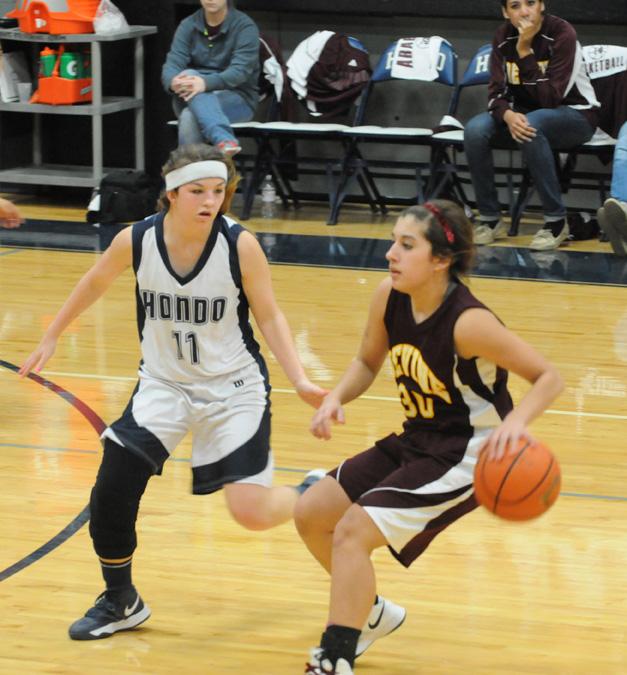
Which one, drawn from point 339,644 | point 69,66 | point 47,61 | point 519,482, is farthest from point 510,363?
point 47,61

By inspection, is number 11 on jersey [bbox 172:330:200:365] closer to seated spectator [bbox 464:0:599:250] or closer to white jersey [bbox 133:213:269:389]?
white jersey [bbox 133:213:269:389]

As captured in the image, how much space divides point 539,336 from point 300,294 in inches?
63.5

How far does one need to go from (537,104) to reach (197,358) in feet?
19.9

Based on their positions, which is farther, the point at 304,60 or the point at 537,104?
the point at 304,60

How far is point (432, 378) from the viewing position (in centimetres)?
337

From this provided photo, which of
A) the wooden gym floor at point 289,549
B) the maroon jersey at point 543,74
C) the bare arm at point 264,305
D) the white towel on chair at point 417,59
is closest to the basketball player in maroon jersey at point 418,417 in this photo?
the bare arm at point 264,305

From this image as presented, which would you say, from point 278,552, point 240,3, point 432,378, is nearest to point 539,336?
point 278,552

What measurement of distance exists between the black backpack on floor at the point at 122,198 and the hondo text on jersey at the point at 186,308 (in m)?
6.42

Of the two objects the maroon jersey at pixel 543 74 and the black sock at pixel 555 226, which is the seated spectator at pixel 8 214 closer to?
the maroon jersey at pixel 543 74

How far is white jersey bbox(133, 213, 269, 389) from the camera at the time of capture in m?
3.71

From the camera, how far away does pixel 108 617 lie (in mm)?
3656

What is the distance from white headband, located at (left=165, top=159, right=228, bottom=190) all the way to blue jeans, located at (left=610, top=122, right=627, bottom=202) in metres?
5.66

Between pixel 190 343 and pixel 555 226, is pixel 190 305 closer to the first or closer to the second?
pixel 190 343

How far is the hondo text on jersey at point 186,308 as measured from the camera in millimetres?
3711
